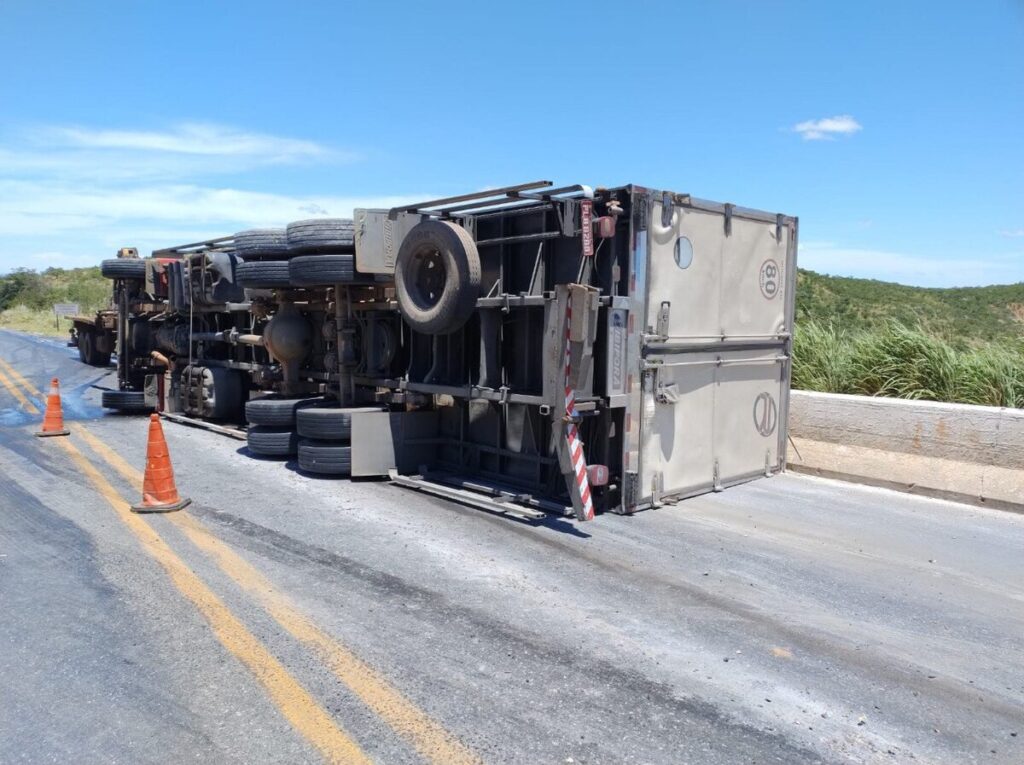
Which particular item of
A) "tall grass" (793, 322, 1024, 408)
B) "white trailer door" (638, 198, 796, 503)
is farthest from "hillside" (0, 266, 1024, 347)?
"white trailer door" (638, 198, 796, 503)

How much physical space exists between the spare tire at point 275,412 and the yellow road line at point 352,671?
3181 millimetres

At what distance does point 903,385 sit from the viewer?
993 centimetres

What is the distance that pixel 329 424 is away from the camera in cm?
837

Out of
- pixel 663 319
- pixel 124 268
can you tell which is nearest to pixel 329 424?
pixel 663 319

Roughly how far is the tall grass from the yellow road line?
7793 millimetres

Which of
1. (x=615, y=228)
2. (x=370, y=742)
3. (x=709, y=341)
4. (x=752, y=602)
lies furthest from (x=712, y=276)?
(x=370, y=742)

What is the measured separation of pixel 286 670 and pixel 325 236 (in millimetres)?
5616

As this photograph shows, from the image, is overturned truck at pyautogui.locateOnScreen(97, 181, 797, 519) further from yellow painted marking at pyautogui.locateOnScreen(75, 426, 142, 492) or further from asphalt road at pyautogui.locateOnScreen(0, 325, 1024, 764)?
yellow painted marking at pyautogui.locateOnScreen(75, 426, 142, 492)

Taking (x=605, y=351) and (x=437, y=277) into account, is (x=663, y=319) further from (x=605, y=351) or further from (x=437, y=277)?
(x=437, y=277)

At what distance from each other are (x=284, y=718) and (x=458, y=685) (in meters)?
0.81

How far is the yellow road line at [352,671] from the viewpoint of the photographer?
3.29m

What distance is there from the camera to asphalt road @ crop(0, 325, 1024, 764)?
340 cm

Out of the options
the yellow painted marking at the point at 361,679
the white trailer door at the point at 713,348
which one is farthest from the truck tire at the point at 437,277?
the yellow painted marking at the point at 361,679

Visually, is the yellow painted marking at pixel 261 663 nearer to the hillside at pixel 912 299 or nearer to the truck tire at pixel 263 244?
the truck tire at pixel 263 244
